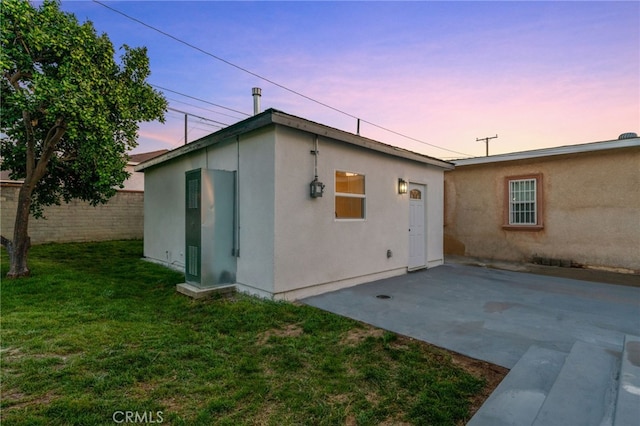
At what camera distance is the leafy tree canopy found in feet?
16.3

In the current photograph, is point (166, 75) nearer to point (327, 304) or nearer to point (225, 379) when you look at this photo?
point (327, 304)

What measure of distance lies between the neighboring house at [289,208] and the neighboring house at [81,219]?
25.6 feet

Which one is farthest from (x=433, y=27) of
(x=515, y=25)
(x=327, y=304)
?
(x=327, y=304)

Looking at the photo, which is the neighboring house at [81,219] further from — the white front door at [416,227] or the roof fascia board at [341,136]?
the white front door at [416,227]

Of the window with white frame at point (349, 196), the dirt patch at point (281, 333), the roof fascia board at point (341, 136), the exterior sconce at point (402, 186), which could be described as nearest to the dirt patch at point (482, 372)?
the dirt patch at point (281, 333)

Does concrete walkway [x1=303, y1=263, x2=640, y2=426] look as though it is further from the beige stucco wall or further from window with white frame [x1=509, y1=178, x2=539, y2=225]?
window with white frame [x1=509, y1=178, x2=539, y2=225]

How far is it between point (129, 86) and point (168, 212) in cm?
307

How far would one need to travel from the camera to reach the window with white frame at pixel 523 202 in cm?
845

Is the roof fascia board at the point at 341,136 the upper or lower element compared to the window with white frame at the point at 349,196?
upper

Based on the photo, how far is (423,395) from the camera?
7.34ft

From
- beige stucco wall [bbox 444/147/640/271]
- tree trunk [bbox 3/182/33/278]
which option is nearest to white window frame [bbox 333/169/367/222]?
Answer: beige stucco wall [bbox 444/147/640/271]

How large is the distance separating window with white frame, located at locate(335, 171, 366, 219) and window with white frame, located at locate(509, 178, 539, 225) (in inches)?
215

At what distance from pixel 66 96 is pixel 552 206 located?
37.0 feet

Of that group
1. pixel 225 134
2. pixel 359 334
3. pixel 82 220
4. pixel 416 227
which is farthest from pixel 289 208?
pixel 82 220
